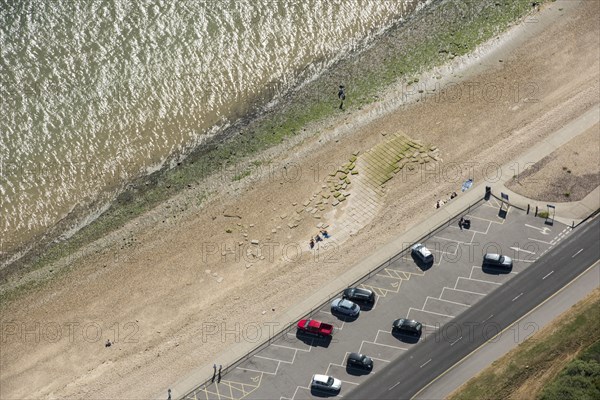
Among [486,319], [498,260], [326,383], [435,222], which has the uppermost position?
[435,222]

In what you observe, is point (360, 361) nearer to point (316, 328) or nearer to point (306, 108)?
point (316, 328)

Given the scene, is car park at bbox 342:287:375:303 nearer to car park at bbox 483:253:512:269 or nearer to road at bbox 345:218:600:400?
road at bbox 345:218:600:400

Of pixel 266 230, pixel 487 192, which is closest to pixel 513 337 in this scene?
pixel 487 192

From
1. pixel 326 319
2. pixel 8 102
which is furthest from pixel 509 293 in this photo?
pixel 8 102

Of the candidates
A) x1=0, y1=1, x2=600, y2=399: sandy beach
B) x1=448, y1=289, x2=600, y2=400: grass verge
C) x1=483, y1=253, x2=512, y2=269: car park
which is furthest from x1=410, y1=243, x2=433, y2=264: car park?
x1=448, y1=289, x2=600, y2=400: grass verge

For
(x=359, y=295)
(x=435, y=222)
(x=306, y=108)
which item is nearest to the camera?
(x=359, y=295)

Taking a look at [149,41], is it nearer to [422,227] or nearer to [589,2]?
[422,227]
